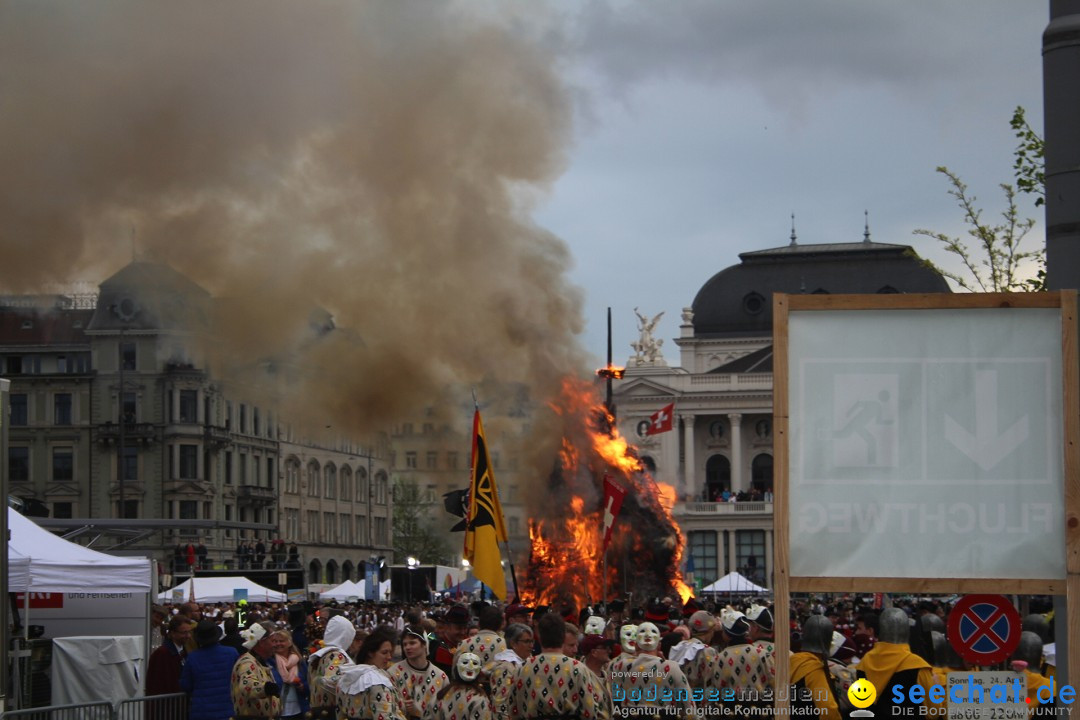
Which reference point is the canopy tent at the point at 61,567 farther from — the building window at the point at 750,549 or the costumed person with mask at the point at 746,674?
the building window at the point at 750,549

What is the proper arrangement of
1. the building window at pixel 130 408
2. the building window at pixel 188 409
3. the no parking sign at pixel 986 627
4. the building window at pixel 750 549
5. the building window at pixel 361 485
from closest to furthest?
1. the no parking sign at pixel 986 627
2. the building window at pixel 361 485
3. the building window at pixel 130 408
4. the building window at pixel 188 409
5. the building window at pixel 750 549

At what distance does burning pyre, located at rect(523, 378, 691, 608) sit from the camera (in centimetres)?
3553

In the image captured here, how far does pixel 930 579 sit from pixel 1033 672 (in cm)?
343

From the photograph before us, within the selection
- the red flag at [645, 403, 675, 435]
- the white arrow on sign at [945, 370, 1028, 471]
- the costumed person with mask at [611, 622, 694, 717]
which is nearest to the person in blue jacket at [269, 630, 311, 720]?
the costumed person with mask at [611, 622, 694, 717]

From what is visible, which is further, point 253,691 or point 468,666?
point 253,691

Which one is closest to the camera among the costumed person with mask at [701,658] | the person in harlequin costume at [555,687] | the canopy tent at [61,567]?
the person in harlequin costume at [555,687]

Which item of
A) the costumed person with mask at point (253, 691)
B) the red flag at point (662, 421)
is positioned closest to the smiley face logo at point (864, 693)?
the costumed person with mask at point (253, 691)

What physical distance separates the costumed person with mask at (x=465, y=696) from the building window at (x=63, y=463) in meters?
84.1

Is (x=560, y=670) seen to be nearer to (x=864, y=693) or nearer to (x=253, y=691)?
(x=864, y=693)

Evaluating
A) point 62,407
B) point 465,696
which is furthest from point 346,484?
point 465,696

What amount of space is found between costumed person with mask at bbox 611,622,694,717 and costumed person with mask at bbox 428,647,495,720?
83 centimetres

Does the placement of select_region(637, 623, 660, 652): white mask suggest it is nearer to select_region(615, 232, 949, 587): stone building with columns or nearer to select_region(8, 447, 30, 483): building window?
select_region(8, 447, 30, 483): building window

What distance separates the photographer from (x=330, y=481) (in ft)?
294

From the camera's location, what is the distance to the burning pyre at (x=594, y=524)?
117 feet
